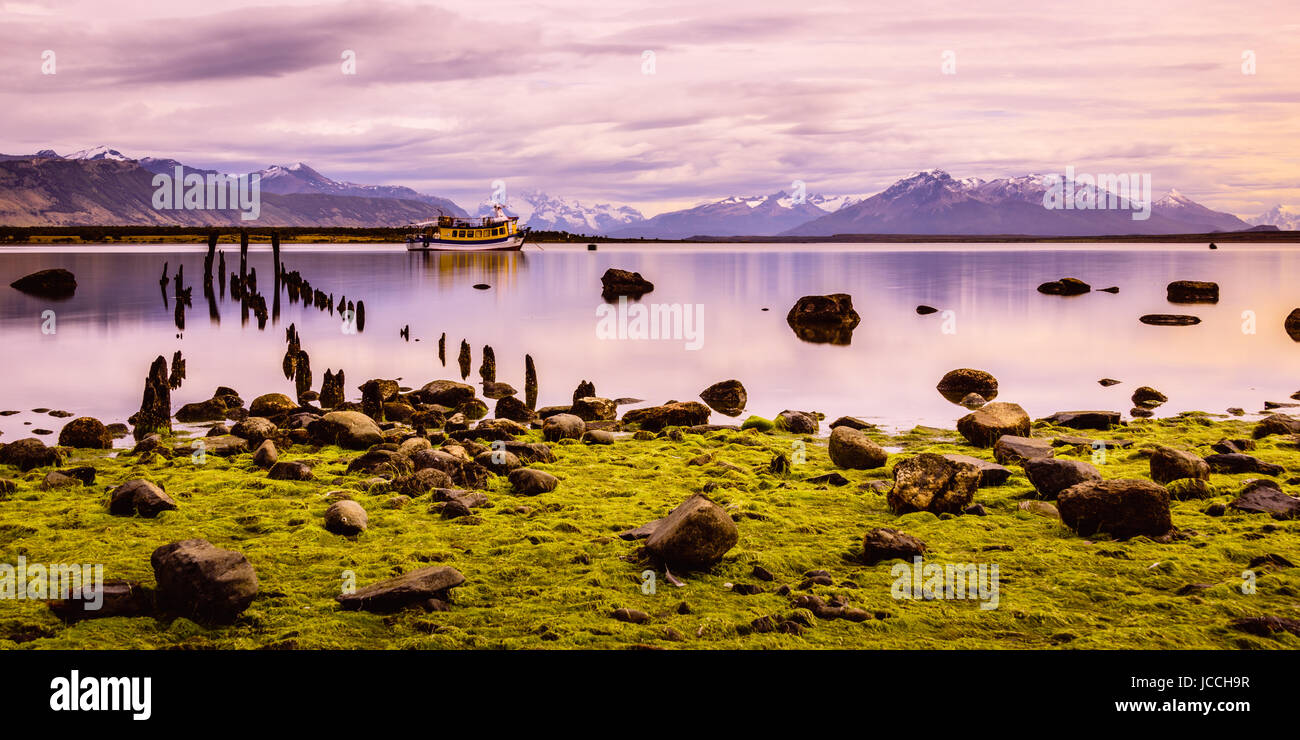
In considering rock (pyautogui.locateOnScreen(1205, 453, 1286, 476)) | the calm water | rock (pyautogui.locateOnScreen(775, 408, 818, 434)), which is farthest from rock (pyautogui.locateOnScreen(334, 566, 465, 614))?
the calm water

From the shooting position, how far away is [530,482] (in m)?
15.1

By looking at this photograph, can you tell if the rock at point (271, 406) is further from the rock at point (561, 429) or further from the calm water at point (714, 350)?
the rock at point (561, 429)

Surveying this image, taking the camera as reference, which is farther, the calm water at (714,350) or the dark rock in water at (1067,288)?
the dark rock in water at (1067,288)

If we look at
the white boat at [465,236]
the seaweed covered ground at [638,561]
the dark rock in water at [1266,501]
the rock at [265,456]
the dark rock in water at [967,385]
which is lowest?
the seaweed covered ground at [638,561]

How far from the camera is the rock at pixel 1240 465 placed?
15594 mm

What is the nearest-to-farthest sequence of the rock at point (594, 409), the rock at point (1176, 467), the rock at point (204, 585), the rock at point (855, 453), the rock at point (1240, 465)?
the rock at point (204, 585) < the rock at point (1176, 467) < the rock at point (1240, 465) < the rock at point (855, 453) < the rock at point (594, 409)

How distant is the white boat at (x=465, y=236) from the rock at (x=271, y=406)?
506 ft

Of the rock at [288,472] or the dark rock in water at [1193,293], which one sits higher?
the dark rock in water at [1193,293]

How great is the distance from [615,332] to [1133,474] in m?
33.3

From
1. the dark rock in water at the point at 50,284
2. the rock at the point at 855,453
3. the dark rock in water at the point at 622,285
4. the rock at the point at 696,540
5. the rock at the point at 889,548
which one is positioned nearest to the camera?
the rock at the point at 696,540

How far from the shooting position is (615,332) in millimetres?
47406

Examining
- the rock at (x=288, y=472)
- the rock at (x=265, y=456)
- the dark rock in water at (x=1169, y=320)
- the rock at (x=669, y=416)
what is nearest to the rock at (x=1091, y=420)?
the rock at (x=669, y=416)
